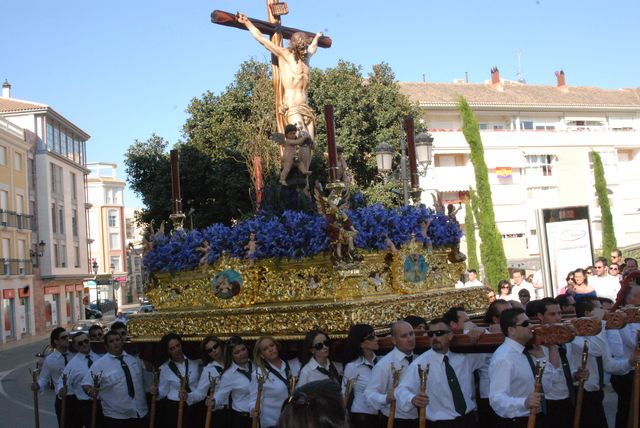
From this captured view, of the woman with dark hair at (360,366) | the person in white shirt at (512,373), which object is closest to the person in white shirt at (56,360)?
the woman with dark hair at (360,366)

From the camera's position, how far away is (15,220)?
1757 inches

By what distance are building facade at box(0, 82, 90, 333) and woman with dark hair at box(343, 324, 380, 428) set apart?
40193 mm

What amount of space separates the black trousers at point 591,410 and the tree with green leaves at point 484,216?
3013 centimetres

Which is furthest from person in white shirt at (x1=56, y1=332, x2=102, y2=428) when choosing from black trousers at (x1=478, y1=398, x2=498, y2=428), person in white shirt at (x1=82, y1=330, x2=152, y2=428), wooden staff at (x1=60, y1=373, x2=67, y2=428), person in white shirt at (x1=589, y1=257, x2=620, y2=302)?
person in white shirt at (x1=589, y1=257, x2=620, y2=302)

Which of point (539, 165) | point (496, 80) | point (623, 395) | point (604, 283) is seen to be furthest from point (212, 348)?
point (496, 80)

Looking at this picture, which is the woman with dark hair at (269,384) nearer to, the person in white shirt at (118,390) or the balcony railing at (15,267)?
the person in white shirt at (118,390)

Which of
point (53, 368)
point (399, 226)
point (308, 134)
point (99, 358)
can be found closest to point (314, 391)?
point (399, 226)

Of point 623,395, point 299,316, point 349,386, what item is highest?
point 299,316

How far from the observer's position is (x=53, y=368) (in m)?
9.88

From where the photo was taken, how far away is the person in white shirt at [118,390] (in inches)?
316

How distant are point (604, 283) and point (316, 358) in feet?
26.5

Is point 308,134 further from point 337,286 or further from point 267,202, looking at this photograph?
point 337,286

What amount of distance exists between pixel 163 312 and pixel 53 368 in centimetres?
219

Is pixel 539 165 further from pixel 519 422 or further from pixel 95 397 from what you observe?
pixel 519 422
